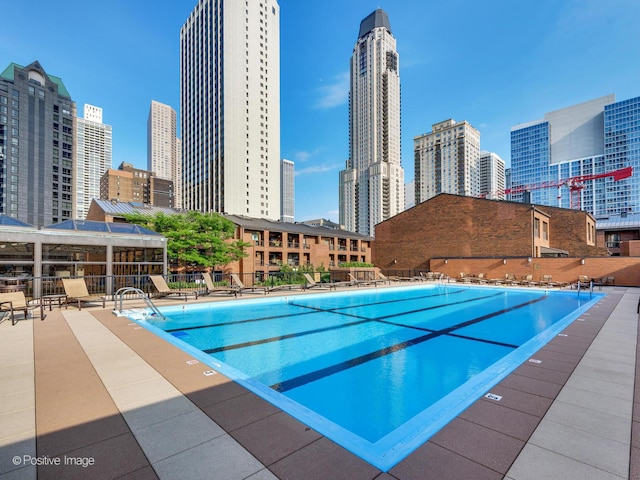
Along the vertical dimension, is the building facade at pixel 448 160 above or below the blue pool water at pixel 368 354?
above

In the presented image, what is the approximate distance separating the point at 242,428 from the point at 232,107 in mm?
90049

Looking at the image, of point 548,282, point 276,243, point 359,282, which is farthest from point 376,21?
point 359,282

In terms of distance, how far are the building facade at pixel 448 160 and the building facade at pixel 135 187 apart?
345ft

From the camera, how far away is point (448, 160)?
12425cm

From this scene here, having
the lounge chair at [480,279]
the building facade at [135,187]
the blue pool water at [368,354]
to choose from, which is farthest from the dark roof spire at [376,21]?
the blue pool water at [368,354]

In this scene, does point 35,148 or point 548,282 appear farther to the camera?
point 35,148

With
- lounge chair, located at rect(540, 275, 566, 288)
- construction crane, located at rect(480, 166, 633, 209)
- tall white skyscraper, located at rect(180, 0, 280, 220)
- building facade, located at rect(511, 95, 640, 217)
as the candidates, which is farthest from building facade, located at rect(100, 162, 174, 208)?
building facade, located at rect(511, 95, 640, 217)

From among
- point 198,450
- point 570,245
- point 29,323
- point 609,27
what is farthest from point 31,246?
point 570,245

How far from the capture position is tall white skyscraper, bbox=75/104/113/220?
14588cm

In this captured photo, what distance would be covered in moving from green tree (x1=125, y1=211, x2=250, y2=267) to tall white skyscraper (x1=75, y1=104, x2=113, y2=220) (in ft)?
493

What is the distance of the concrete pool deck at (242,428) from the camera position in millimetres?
2441

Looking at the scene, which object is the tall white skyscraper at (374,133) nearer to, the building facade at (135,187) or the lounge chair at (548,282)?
the building facade at (135,187)

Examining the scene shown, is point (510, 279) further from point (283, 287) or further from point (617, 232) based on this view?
point (617, 232)

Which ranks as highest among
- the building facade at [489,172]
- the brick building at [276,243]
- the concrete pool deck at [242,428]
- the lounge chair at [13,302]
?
the building facade at [489,172]
